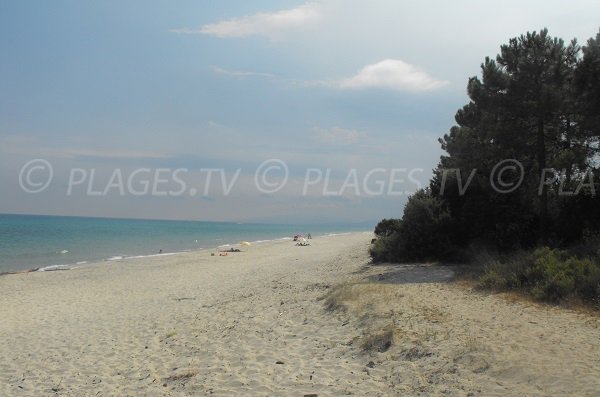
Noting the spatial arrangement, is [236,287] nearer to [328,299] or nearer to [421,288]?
[328,299]

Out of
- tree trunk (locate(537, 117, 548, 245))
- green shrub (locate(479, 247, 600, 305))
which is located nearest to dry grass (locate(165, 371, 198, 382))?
green shrub (locate(479, 247, 600, 305))

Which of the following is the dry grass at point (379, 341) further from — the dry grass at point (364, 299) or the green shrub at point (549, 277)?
the green shrub at point (549, 277)

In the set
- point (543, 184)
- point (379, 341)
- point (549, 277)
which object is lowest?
point (379, 341)

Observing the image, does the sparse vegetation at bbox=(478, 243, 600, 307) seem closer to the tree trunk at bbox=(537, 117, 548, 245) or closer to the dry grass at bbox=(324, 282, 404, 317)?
the dry grass at bbox=(324, 282, 404, 317)

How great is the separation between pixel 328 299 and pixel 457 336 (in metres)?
4.45

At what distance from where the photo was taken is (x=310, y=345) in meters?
8.27

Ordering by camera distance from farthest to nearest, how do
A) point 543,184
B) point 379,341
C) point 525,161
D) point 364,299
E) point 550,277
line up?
point 525,161, point 543,184, point 364,299, point 550,277, point 379,341

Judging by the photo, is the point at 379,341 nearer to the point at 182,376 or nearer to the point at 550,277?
the point at 182,376

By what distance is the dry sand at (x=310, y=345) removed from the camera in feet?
20.0

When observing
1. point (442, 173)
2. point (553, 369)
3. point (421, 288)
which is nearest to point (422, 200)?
point (442, 173)

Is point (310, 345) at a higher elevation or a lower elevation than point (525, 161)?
lower

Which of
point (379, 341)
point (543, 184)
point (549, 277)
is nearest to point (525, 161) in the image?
point (543, 184)

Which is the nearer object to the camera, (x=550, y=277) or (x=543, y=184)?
(x=550, y=277)

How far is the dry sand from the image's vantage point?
608cm
